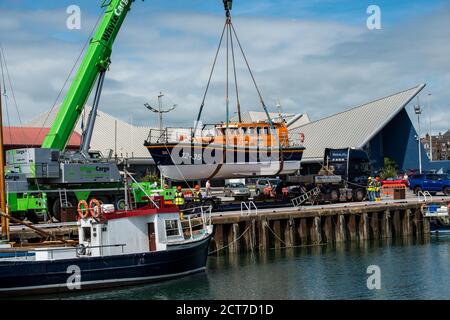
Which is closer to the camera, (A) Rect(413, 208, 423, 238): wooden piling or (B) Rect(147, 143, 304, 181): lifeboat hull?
(B) Rect(147, 143, 304, 181): lifeboat hull

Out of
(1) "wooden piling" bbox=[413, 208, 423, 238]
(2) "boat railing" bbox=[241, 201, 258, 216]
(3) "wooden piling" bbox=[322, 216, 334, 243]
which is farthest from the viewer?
(1) "wooden piling" bbox=[413, 208, 423, 238]

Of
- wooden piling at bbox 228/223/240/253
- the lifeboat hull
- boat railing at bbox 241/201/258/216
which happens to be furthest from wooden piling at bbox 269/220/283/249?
the lifeboat hull

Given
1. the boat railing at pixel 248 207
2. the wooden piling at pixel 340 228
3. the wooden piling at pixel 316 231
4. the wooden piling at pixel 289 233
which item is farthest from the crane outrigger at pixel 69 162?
the wooden piling at pixel 340 228

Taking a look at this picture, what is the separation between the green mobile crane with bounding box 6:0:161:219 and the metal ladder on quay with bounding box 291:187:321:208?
10320 mm

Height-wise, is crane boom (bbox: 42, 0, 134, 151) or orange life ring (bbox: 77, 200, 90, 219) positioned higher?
crane boom (bbox: 42, 0, 134, 151)

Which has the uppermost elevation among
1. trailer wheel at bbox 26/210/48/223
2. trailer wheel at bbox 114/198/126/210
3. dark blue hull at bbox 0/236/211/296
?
trailer wheel at bbox 114/198/126/210

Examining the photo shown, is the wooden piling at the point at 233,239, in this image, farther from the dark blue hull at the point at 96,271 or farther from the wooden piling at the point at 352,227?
the wooden piling at the point at 352,227

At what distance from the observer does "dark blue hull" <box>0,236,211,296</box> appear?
2230 centimetres

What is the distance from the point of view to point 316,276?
2669cm

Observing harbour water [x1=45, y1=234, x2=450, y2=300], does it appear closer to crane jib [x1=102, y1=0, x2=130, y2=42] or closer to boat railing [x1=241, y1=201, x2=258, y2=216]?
boat railing [x1=241, y1=201, x2=258, y2=216]

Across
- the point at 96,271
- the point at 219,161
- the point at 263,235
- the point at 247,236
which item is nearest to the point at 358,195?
the point at 219,161
